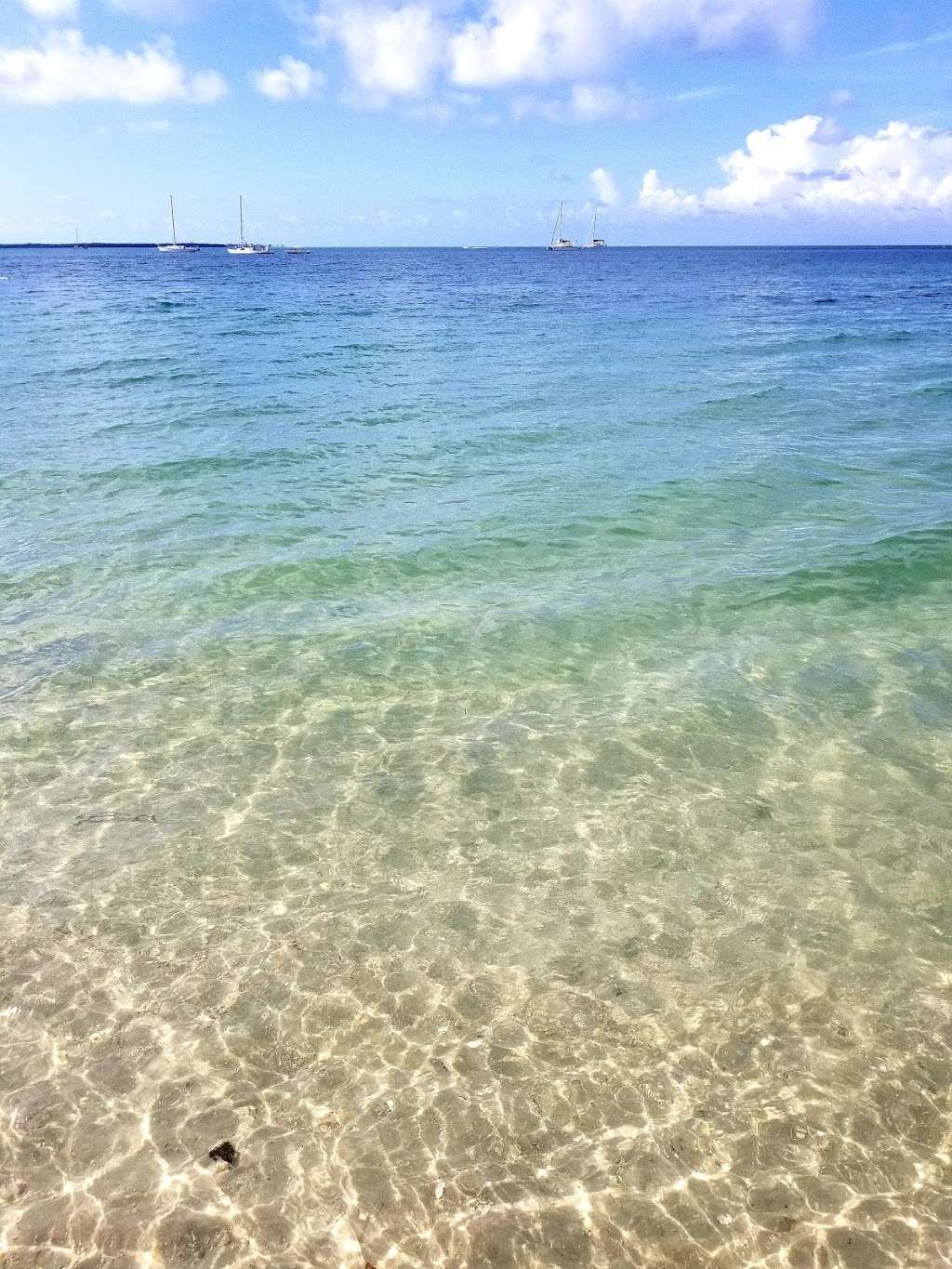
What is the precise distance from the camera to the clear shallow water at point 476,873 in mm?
5109

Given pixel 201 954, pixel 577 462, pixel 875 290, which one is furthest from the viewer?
pixel 875 290

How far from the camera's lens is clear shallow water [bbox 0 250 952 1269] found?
511 centimetres

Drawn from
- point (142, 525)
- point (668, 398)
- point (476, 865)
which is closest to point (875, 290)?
point (668, 398)

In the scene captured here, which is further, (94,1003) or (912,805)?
(912,805)

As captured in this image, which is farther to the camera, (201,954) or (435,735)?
(435,735)

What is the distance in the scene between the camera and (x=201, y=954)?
6.72 metres

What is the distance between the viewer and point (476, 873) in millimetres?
7695

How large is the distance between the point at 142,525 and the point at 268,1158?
13.7 meters

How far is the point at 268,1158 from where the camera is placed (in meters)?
5.25

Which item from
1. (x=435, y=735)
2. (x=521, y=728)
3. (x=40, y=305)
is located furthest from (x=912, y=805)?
(x=40, y=305)

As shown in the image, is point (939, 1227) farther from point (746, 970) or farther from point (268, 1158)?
point (268, 1158)

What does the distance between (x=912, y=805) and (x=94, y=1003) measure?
7444 millimetres

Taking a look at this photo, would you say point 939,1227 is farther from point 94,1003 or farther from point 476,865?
point 94,1003

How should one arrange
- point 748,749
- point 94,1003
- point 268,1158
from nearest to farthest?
point 268,1158 → point 94,1003 → point 748,749
